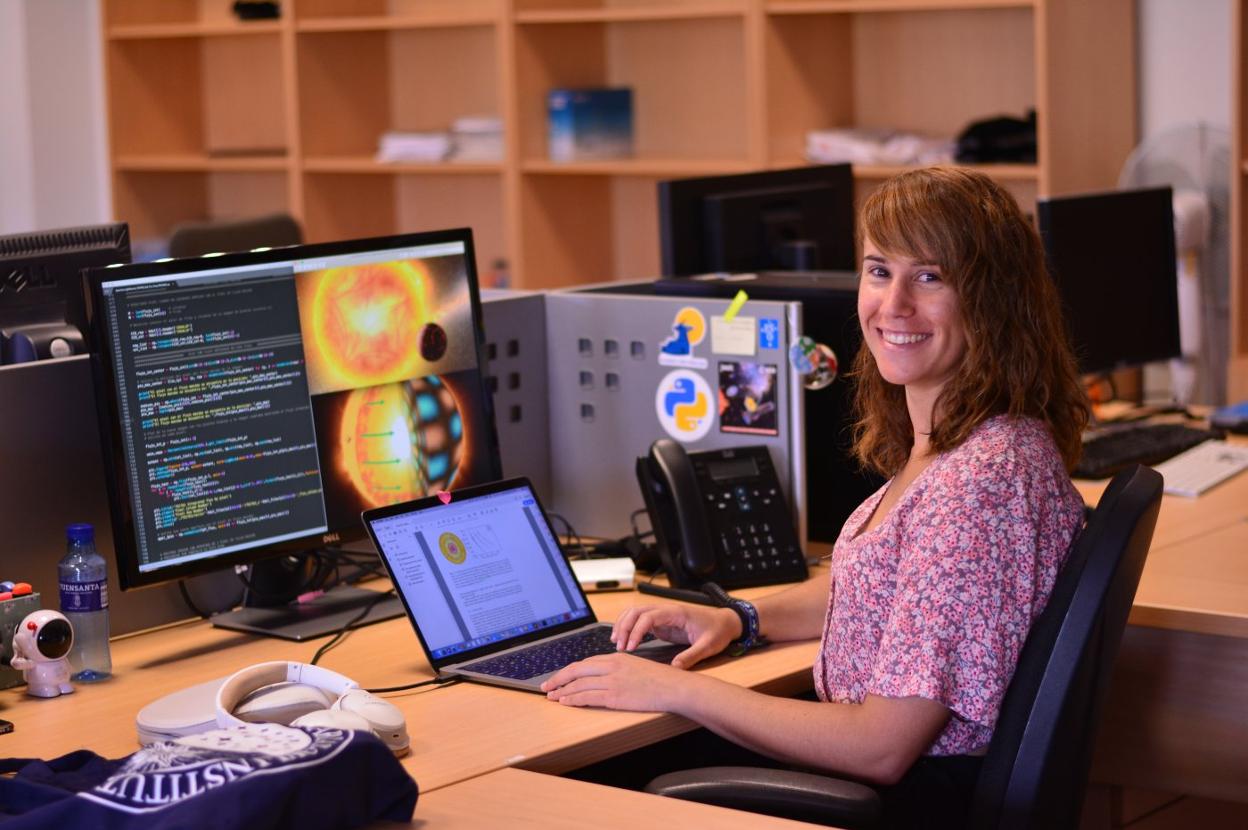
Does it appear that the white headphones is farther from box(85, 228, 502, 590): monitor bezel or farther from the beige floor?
the beige floor

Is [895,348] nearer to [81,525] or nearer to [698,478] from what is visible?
[698,478]

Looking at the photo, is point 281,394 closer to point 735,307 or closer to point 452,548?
point 452,548

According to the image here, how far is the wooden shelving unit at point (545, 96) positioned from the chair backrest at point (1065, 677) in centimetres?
222

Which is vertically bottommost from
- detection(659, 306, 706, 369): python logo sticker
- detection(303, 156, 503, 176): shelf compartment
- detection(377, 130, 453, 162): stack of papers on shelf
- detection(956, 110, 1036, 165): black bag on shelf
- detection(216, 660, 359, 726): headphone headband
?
detection(216, 660, 359, 726): headphone headband

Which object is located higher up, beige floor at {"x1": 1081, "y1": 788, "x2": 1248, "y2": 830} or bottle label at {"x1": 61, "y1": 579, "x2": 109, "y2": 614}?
bottle label at {"x1": 61, "y1": 579, "x2": 109, "y2": 614}

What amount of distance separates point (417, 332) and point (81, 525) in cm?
54

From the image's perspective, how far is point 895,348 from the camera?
1.79m

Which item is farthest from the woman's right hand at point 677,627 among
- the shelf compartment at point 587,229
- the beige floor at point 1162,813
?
the shelf compartment at point 587,229

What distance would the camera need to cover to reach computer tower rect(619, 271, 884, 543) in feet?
7.99

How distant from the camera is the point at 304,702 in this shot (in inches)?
68.4

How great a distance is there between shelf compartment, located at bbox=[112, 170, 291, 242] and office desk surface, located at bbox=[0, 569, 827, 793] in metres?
3.88

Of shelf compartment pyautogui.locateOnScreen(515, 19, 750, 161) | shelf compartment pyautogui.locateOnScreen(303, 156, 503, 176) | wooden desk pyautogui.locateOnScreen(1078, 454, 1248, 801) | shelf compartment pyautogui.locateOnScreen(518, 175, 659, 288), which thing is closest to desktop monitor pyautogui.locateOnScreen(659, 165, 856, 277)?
wooden desk pyautogui.locateOnScreen(1078, 454, 1248, 801)

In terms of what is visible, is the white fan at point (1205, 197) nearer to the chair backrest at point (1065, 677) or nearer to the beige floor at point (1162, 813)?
the beige floor at point (1162, 813)

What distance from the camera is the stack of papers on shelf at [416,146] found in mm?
5043
